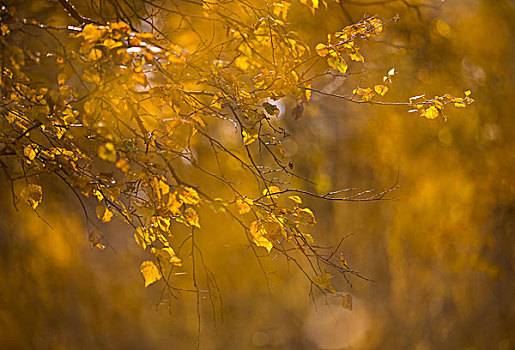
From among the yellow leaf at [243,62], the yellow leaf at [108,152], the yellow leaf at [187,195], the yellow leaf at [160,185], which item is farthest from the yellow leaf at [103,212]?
the yellow leaf at [243,62]

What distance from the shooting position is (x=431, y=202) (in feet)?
13.9

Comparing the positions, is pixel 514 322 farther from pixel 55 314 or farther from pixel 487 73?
pixel 55 314

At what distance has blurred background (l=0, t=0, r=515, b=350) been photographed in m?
4.12

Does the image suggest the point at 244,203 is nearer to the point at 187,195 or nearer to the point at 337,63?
the point at 187,195

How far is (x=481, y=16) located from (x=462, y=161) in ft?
3.93

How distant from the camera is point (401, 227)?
429 centimetres

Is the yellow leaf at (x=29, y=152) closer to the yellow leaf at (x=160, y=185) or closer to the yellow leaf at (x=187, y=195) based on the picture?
the yellow leaf at (x=160, y=185)

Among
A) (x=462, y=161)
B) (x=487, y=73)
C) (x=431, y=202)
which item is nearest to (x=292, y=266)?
(x=431, y=202)

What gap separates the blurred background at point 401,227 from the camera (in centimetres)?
412

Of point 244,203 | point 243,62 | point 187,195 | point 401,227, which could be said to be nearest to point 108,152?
point 187,195

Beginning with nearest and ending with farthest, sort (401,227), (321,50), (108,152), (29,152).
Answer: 1. (108,152)
2. (321,50)
3. (29,152)
4. (401,227)

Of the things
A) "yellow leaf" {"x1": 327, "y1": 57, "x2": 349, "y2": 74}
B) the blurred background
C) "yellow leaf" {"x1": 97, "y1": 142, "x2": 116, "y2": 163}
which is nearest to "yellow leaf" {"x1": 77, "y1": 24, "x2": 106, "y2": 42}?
"yellow leaf" {"x1": 97, "y1": 142, "x2": 116, "y2": 163}

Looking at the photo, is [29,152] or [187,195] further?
[29,152]

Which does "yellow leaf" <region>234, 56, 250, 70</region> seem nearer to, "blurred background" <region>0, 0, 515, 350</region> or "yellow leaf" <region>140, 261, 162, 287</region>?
"yellow leaf" <region>140, 261, 162, 287</region>
